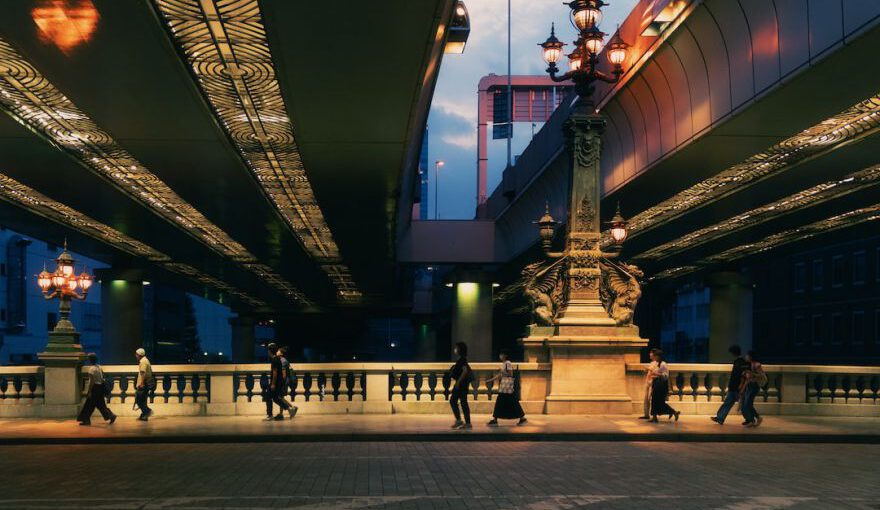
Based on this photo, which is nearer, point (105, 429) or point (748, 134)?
point (105, 429)

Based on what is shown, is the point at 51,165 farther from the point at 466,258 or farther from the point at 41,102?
the point at 466,258

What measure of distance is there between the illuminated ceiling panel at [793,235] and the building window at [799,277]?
18539 millimetres

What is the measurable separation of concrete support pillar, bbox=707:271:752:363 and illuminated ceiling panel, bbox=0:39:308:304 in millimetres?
31860

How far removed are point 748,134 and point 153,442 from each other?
45.9ft

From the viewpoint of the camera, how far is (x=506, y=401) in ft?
64.9

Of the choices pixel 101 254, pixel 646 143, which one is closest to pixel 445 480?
pixel 646 143

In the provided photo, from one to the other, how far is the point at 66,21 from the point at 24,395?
1116 cm

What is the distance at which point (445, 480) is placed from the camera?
499 inches

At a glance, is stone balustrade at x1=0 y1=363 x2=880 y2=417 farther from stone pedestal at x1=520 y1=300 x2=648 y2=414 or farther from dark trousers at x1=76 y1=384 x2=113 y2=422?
dark trousers at x1=76 y1=384 x2=113 y2=422

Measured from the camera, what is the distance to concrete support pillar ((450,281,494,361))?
55594 mm

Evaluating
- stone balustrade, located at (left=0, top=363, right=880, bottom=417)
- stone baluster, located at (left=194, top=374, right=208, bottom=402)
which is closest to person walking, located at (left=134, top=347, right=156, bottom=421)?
stone balustrade, located at (left=0, top=363, right=880, bottom=417)

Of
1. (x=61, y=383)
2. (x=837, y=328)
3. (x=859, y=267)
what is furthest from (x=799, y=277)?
(x=61, y=383)

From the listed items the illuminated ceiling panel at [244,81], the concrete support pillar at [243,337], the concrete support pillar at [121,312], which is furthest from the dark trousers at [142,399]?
the concrete support pillar at [243,337]

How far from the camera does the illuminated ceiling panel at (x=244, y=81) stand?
1530 cm
